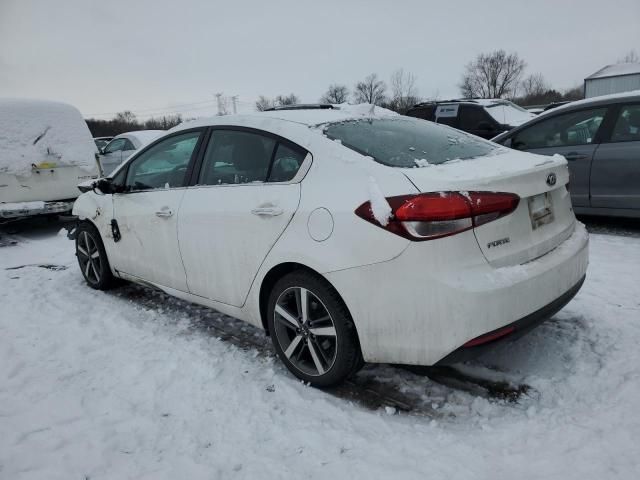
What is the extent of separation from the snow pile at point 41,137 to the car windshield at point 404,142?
21.1 feet

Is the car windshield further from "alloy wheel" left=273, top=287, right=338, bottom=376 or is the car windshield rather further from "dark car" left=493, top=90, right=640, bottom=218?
"dark car" left=493, top=90, right=640, bottom=218

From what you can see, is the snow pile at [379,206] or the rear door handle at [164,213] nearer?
the snow pile at [379,206]

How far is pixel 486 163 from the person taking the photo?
2.63 m

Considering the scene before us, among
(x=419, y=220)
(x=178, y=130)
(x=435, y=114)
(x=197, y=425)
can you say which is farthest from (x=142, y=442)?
(x=435, y=114)

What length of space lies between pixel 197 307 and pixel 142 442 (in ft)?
5.94

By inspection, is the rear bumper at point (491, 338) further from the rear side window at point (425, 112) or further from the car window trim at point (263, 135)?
the rear side window at point (425, 112)

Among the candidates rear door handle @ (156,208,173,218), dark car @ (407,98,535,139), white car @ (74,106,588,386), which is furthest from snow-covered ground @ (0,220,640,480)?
dark car @ (407,98,535,139)

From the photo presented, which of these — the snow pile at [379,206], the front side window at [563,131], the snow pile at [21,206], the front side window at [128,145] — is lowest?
the snow pile at [21,206]

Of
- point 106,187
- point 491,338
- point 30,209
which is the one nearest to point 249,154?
point 106,187

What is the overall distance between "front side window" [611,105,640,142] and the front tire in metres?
4.38

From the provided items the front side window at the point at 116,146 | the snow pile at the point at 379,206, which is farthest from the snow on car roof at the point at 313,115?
the front side window at the point at 116,146

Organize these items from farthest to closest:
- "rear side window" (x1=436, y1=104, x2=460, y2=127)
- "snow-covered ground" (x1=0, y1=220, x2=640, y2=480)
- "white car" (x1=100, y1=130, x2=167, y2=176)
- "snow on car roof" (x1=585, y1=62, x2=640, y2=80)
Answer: "snow on car roof" (x1=585, y1=62, x2=640, y2=80), "white car" (x1=100, y1=130, x2=167, y2=176), "rear side window" (x1=436, y1=104, x2=460, y2=127), "snow-covered ground" (x1=0, y1=220, x2=640, y2=480)

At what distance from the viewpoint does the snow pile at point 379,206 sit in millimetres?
2271

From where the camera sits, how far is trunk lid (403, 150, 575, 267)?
7.51 ft
